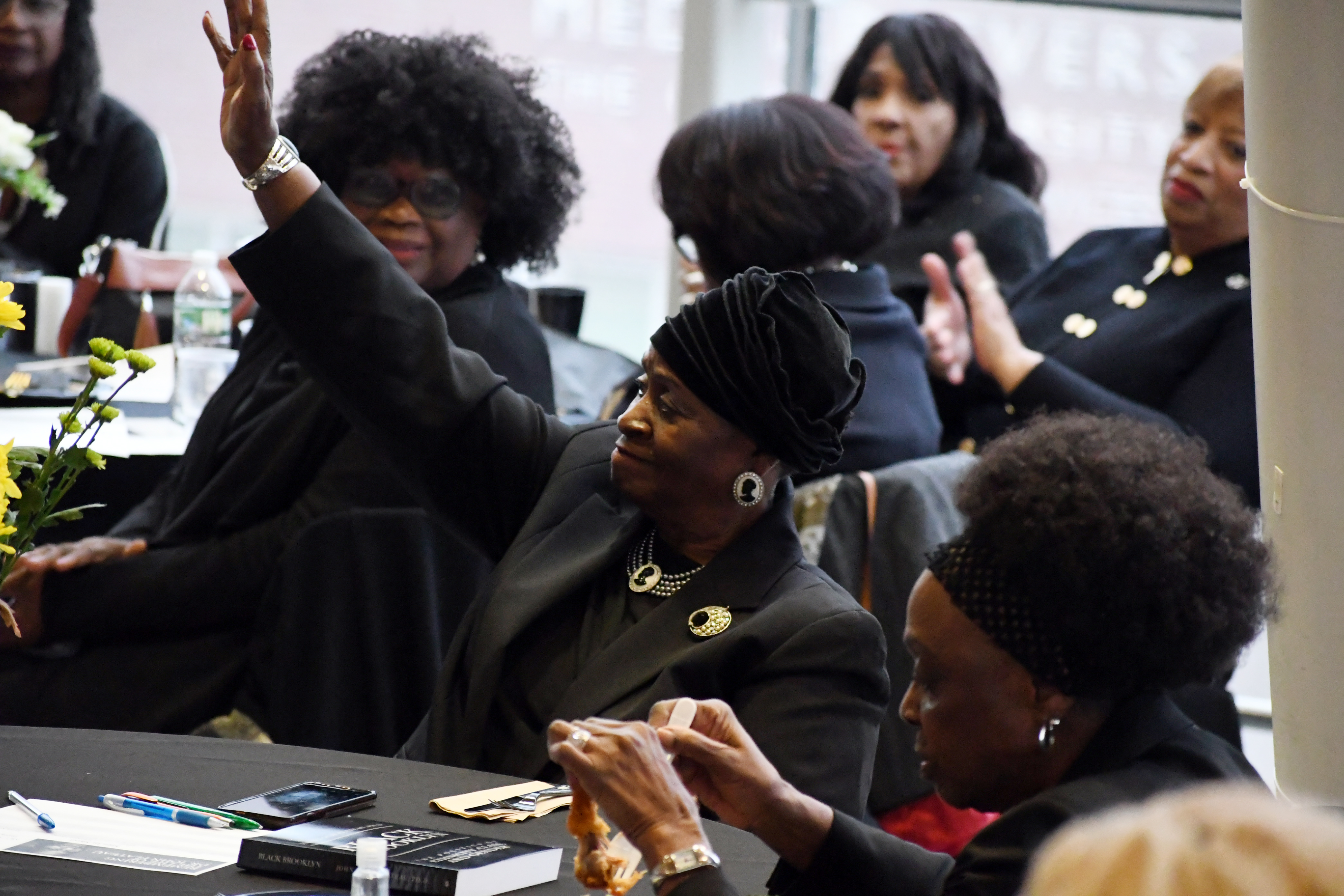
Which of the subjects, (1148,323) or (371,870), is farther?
(1148,323)

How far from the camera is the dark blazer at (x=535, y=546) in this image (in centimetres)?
202

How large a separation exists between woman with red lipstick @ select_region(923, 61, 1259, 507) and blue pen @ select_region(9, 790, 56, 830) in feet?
7.64

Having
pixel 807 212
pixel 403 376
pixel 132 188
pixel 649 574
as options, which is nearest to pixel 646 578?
pixel 649 574

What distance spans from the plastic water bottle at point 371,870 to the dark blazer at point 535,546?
759 mm

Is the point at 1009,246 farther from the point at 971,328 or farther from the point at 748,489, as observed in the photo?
the point at 748,489

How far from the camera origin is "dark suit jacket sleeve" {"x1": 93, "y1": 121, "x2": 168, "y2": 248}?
544 centimetres

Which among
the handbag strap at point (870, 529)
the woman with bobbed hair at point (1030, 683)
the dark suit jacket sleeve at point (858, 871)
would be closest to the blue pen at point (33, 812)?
the woman with bobbed hair at point (1030, 683)

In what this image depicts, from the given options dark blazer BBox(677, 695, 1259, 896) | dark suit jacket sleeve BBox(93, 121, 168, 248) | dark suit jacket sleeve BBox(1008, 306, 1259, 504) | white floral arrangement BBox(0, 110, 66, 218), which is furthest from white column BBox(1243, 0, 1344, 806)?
dark suit jacket sleeve BBox(93, 121, 168, 248)

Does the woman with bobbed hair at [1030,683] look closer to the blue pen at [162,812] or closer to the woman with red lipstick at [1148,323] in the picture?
the blue pen at [162,812]

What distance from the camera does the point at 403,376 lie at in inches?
88.5

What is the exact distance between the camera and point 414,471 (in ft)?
7.63

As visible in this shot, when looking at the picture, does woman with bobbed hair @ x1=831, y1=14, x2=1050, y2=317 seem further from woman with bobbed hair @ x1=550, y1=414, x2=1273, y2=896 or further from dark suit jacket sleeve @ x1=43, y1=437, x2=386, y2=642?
woman with bobbed hair @ x1=550, y1=414, x2=1273, y2=896

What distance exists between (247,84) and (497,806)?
97 cm

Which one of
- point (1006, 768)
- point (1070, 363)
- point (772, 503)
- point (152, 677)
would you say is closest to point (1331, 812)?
point (1006, 768)
